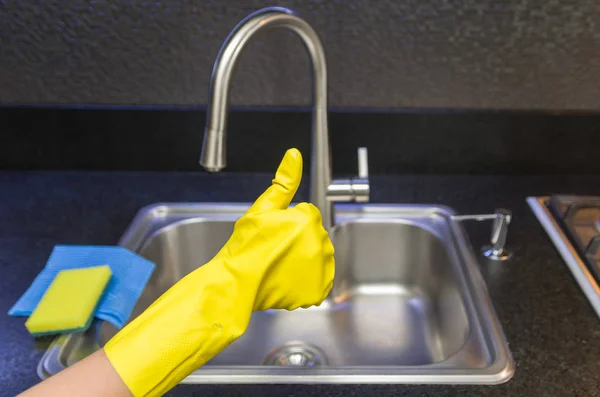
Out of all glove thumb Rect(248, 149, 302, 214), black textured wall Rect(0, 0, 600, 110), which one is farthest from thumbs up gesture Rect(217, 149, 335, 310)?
black textured wall Rect(0, 0, 600, 110)

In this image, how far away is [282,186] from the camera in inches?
27.2

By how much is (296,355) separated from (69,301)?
412 mm

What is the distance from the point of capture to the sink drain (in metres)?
0.94

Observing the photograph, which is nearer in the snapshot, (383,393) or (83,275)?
(383,393)

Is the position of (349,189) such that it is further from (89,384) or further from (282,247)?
(89,384)

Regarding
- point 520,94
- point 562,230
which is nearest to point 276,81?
point 520,94

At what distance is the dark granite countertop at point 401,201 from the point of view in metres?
0.68

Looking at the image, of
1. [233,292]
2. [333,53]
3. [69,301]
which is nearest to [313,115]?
[333,53]

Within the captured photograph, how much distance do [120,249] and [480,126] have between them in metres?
0.79

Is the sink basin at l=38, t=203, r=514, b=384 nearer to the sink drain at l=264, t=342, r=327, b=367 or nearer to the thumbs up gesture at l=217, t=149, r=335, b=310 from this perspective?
the sink drain at l=264, t=342, r=327, b=367

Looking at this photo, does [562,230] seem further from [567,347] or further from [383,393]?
[383,393]

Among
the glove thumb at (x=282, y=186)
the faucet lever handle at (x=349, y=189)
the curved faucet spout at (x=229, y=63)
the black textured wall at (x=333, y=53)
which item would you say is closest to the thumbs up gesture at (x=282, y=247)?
the glove thumb at (x=282, y=186)

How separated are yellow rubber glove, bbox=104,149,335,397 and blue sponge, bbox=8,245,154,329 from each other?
0.75 feet

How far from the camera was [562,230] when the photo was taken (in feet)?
3.22
